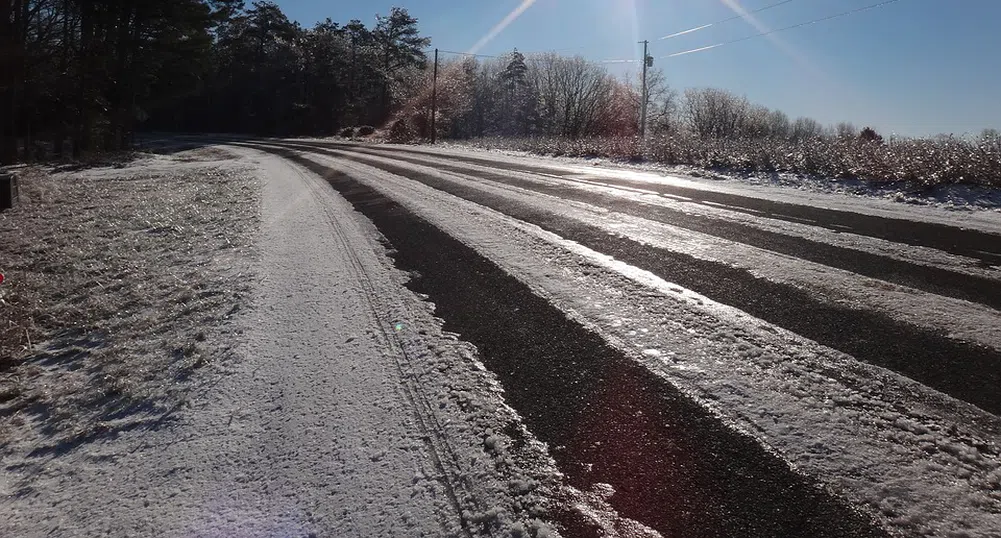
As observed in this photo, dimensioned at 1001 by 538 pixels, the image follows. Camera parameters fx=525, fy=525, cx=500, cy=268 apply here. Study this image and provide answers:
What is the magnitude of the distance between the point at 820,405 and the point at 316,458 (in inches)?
87.5

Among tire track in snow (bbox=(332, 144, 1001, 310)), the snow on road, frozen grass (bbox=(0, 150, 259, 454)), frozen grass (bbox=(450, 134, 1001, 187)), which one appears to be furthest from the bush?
tire track in snow (bbox=(332, 144, 1001, 310))

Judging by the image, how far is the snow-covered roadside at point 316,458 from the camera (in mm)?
1839

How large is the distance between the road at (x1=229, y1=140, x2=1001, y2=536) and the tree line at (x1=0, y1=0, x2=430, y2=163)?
1671 centimetres

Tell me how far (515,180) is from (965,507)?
Result: 379 inches

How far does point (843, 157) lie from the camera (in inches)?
434

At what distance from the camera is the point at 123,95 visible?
76.5 feet

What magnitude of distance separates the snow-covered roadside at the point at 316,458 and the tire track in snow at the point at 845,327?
1974 millimetres

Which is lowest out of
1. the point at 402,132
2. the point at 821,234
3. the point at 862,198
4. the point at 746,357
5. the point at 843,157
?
the point at 746,357

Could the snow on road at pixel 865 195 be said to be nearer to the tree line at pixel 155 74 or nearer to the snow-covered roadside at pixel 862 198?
the snow-covered roadside at pixel 862 198

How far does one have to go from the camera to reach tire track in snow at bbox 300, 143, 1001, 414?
2.59 metres

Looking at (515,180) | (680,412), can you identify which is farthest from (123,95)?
(680,412)

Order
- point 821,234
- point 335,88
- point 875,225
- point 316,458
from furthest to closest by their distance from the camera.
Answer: point 335,88
point 875,225
point 821,234
point 316,458

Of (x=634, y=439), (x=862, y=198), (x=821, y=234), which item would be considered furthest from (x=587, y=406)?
(x=862, y=198)

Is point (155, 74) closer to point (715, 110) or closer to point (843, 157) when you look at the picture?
point (843, 157)
